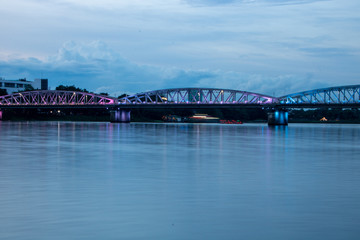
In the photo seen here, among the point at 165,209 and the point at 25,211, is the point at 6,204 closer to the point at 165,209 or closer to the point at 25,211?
the point at 25,211

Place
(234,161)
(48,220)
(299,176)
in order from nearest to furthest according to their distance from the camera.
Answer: (48,220), (299,176), (234,161)

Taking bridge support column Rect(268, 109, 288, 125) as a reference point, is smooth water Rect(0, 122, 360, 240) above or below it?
below

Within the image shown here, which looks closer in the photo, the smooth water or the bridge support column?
the smooth water

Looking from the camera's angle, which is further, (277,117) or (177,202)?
(277,117)

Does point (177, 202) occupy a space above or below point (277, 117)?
below

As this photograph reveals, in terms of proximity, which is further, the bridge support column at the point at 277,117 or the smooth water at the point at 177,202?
the bridge support column at the point at 277,117

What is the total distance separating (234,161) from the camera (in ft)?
109

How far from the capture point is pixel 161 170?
88.4 ft

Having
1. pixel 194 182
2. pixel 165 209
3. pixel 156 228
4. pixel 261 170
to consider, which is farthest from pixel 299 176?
pixel 156 228

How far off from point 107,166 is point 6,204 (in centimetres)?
1307

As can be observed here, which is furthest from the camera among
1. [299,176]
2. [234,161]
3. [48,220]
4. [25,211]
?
[234,161]

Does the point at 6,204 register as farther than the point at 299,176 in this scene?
No

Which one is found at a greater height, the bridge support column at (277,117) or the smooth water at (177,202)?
the bridge support column at (277,117)

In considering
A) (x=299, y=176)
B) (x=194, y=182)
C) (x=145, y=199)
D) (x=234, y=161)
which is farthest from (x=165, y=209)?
(x=234, y=161)
